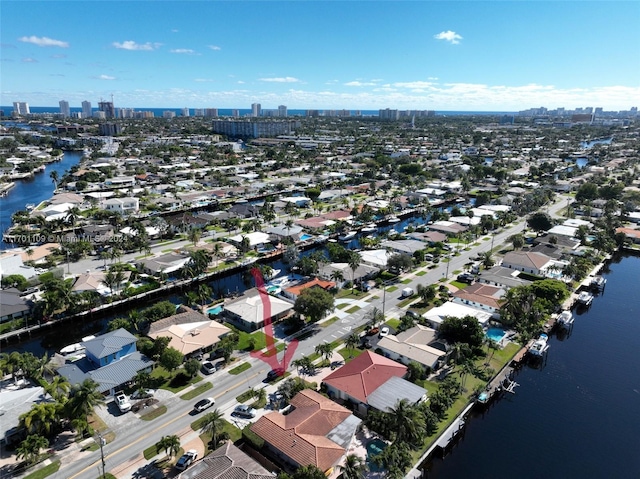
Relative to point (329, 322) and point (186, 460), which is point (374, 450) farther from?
point (329, 322)

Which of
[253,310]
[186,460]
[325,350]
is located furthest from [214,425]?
[253,310]

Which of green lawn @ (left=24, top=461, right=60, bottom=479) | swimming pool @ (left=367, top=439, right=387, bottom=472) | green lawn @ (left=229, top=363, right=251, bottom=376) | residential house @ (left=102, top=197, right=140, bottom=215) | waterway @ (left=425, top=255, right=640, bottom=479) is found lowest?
waterway @ (left=425, top=255, right=640, bottom=479)

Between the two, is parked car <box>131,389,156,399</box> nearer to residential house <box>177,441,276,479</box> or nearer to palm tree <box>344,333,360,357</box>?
residential house <box>177,441,276,479</box>

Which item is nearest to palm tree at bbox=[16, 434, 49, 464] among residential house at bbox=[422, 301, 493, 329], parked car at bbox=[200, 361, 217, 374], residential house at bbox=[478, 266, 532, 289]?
parked car at bbox=[200, 361, 217, 374]

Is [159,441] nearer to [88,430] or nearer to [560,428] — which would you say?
[88,430]

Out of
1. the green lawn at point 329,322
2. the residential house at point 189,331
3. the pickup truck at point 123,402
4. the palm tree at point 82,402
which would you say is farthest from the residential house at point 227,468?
the green lawn at point 329,322

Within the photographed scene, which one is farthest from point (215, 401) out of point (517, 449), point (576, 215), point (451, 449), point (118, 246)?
point (576, 215)

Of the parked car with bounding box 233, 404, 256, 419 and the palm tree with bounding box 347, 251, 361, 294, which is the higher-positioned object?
the palm tree with bounding box 347, 251, 361, 294
